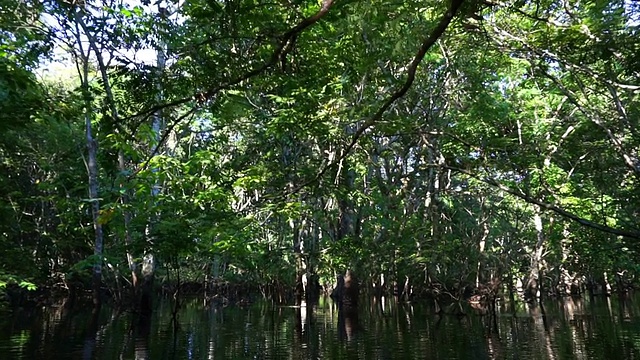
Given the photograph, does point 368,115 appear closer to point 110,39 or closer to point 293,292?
point 110,39

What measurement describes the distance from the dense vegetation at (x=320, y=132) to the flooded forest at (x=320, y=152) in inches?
4.0

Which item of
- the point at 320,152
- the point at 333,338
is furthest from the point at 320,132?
the point at 320,152

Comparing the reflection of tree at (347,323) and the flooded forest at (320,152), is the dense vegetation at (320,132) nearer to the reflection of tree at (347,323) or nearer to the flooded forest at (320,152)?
the flooded forest at (320,152)

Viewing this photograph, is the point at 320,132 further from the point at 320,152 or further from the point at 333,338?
the point at 320,152

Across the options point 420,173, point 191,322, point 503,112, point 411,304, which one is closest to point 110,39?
point 191,322

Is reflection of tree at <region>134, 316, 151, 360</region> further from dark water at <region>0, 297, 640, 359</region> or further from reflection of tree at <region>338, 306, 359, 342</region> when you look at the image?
reflection of tree at <region>338, 306, 359, 342</region>

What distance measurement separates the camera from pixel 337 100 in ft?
44.4

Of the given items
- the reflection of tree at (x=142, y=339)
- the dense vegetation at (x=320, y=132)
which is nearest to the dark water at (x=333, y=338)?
the reflection of tree at (x=142, y=339)

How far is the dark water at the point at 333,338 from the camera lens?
11.1m

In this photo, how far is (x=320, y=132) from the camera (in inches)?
572

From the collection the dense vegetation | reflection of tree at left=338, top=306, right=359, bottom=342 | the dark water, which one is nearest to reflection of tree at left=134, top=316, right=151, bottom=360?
the dark water

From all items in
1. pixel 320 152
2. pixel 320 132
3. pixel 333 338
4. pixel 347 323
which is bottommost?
pixel 333 338

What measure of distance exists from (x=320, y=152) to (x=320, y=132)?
7432mm

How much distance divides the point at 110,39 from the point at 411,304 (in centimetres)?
2626
